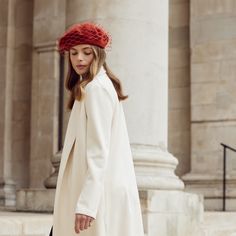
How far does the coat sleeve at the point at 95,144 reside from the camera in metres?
4.49

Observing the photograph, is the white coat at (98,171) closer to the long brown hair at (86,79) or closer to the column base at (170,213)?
the long brown hair at (86,79)

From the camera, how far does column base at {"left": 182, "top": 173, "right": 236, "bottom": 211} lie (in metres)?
15.1

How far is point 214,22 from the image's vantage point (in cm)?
1599

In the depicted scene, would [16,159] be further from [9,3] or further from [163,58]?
[163,58]

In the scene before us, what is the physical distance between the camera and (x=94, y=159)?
15.0 ft

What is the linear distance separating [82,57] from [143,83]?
5.49m

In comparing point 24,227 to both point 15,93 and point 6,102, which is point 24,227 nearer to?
point 6,102

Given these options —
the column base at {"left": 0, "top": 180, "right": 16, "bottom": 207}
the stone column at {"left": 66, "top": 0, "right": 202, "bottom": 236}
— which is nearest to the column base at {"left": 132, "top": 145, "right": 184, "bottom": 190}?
the stone column at {"left": 66, "top": 0, "right": 202, "bottom": 236}

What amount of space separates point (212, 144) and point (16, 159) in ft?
13.8

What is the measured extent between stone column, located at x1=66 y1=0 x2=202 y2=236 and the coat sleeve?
544 centimetres

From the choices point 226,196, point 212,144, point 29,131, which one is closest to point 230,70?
point 212,144

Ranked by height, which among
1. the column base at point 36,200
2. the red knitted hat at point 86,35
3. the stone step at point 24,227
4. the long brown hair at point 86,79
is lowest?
the stone step at point 24,227

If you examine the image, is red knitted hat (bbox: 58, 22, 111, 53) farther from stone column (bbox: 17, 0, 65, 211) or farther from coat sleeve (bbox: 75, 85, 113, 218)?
stone column (bbox: 17, 0, 65, 211)

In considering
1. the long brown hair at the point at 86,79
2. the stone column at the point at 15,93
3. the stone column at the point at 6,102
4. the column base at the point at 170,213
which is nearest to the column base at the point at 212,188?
the stone column at the point at 15,93
